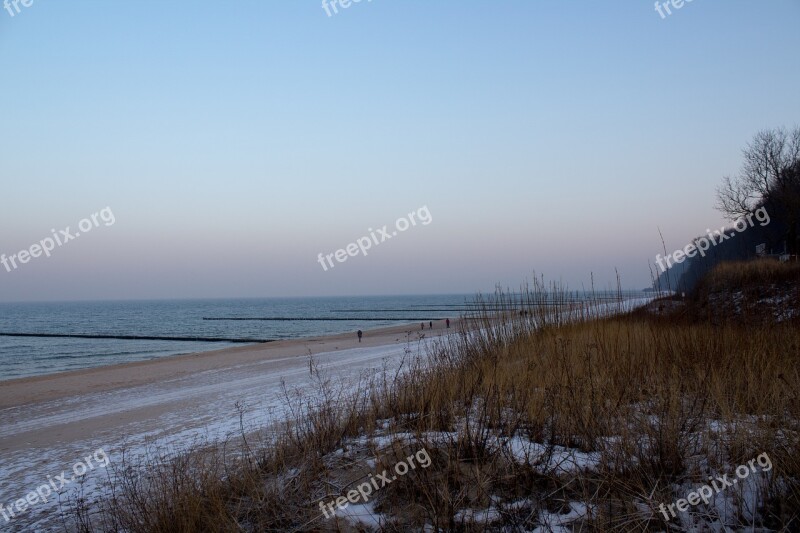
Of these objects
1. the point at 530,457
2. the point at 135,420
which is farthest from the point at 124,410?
the point at 530,457

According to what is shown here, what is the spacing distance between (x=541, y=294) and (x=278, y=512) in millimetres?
7540

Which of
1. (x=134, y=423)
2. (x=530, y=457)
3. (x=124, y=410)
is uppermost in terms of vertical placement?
(x=124, y=410)

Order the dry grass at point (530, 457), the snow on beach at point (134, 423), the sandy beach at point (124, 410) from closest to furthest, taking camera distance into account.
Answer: the dry grass at point (530, 457), the snow on beach at point (134, 423), the sandy beach at point (124, 410)

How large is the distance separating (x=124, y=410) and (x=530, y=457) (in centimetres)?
1046

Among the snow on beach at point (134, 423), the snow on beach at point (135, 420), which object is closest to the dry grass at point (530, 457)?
the snow on beach at point (134, 423)

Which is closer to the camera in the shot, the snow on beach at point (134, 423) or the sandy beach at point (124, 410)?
the snow on beach at point (134, 423)

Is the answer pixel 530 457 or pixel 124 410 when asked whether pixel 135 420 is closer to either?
pixel 124 410

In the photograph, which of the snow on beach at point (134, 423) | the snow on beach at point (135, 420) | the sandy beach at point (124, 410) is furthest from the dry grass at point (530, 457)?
the sandy beach at point (124, 410)

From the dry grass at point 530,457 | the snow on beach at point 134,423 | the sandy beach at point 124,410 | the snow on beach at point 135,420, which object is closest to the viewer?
the dry grass at point 530,457

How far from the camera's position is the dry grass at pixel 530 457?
3262mm

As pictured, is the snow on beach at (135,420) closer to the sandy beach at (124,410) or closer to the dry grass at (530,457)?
the sandy beach at (124,410)

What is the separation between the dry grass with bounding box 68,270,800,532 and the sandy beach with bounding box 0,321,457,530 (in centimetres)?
209

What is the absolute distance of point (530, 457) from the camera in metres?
3.91

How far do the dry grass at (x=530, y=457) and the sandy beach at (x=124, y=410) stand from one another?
6.85ft
